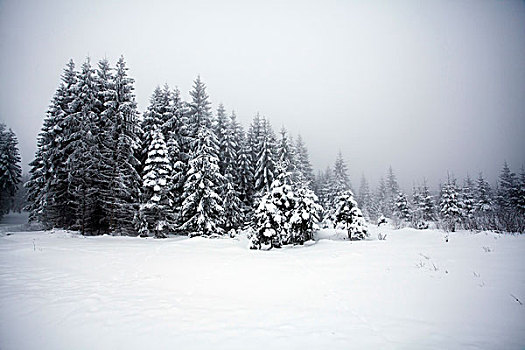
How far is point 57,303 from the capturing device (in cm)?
528

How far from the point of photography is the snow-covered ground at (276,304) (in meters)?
3.82

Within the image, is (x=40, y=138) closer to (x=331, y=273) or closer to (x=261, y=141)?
(x=261, y=141)

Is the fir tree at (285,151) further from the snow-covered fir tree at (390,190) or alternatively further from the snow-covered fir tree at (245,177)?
the snow-covered fir tree at (390,190)

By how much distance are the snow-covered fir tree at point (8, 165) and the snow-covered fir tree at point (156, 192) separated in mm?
24767

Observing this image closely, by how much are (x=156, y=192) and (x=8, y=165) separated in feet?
87.4

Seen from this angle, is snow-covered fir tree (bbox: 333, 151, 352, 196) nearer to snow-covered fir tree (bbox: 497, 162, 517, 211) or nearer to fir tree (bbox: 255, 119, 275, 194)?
fir tree (bbox: 255, 119, 275, 194)

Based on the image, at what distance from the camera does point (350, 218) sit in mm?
20891

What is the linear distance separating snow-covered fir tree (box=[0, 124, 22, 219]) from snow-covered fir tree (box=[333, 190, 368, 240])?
40.9 m

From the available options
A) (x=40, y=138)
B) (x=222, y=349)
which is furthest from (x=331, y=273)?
(x=40, y=138)

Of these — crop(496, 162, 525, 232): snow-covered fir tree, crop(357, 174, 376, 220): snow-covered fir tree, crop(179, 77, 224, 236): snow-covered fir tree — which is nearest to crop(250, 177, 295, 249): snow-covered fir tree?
crop(179, 77, 224, 236): snow-covered fir tree

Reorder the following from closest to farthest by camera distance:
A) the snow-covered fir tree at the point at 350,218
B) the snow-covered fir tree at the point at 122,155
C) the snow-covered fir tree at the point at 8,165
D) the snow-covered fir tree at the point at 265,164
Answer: the snow-covered fir tree at the point at 350,218, the snow-covered fir tree at the point at 122,155, the snow-covered fir tree at the point at 265,164, the snow-covered fir tree at the point at 8,165

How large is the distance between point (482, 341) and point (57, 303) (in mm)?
7924

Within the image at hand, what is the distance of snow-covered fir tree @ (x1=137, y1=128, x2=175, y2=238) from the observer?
20.4 meters

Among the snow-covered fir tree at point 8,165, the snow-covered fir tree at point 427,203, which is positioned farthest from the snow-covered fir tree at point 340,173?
the snow-covered fir tree at point 8,165
